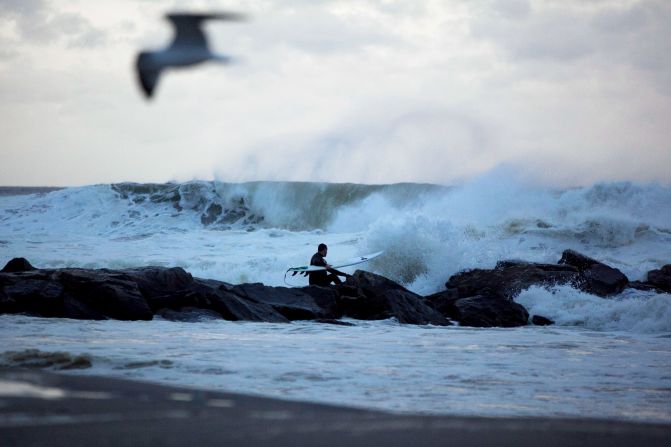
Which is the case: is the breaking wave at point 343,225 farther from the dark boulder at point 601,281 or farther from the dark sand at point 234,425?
the dark sand at point 234,425

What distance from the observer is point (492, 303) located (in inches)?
465

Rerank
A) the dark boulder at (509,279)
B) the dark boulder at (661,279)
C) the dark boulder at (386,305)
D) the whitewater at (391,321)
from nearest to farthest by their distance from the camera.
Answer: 1. the whitewater at (391,321)
2. the dark boulder at (386,305)
3. the dark boulder at (509,279)
4. the dark boulder at (661,279)

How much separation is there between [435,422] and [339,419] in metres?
0.54

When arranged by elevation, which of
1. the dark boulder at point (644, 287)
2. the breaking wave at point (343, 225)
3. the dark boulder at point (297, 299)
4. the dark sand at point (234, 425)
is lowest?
the dark sand at point (234, 425)

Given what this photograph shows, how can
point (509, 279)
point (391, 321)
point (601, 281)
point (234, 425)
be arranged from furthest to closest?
1. point (509, 279)
2. point (601, 281)
3. point (391, 321)
4. point (234, 425)

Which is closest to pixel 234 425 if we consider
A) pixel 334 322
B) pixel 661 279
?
pixel 334 322

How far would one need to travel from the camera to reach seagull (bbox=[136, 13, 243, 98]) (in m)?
6.59

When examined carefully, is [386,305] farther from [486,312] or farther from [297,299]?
[486,312]

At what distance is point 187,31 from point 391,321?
217 inches

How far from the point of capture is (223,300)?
425 inches

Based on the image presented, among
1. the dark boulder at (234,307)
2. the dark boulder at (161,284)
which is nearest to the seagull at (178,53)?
the dark boulder at (234,307)

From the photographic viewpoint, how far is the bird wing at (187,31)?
6.76 metres

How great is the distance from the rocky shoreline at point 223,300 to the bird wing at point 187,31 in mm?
4358

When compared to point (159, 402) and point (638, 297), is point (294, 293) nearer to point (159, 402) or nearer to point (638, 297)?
point (638, 297)
